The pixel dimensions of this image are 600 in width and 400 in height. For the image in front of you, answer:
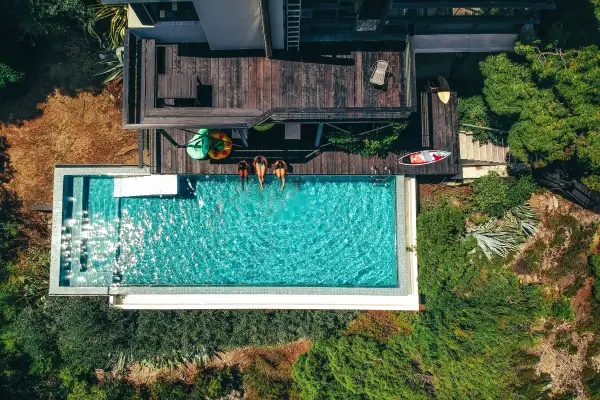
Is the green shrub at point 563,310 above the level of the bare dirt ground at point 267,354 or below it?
above

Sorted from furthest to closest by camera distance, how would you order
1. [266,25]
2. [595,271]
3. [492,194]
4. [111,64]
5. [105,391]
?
[105,391] < [595,271] < [111,64] < [492,194] < [266,25]

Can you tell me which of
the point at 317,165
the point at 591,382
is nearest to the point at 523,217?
the point at 591,382

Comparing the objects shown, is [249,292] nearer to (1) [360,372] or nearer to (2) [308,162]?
(1) [360,372]

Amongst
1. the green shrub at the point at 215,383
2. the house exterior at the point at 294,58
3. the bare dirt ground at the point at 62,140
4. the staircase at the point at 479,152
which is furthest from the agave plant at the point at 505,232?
the bare dirt ground at the point at 62,140

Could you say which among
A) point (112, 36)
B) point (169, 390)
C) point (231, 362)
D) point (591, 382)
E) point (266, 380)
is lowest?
point (169, 390)

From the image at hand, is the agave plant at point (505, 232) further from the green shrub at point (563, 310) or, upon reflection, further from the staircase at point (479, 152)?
the green shrub at point (563, 310)

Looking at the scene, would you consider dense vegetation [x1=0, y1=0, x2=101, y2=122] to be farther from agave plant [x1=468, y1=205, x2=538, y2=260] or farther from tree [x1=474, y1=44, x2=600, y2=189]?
agave plant [x1=468, y1=205, x2=538, y2=260]

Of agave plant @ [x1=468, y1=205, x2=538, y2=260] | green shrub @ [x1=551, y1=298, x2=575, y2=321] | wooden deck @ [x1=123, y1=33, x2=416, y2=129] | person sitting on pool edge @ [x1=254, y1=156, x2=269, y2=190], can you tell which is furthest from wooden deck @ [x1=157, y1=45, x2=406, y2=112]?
green shrub @ [x1=551, y1=298, x2=575, y2=321]
